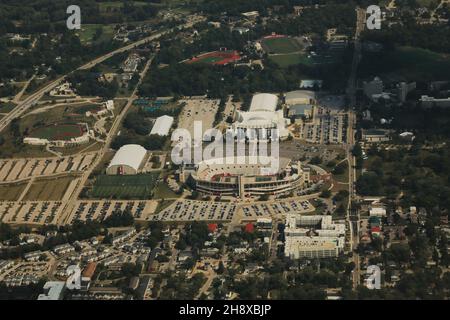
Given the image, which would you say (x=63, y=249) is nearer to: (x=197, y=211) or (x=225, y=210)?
(x=197, y=211)

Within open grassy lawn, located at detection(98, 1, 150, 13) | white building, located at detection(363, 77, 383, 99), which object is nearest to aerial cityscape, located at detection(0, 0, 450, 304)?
white building, located at detection(363, 77, 383, 99)

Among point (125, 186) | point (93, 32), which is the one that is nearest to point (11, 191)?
point (125, 186)

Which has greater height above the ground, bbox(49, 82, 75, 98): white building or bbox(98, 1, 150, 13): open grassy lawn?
bbox(49, 82, 75, 98): white building

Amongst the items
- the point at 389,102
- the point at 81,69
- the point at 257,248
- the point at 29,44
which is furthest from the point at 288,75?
the point at 257,248

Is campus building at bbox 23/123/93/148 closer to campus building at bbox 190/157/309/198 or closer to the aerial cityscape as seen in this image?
the aerial cityscape

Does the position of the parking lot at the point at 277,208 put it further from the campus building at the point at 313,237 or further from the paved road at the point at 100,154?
the paved road at the point at 100,154

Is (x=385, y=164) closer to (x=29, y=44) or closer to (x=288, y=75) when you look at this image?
(x=288, y=75)
